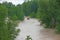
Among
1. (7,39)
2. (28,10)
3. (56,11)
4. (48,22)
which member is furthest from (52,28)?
(28,10)

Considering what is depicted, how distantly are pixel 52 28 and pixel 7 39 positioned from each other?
20.4 meters

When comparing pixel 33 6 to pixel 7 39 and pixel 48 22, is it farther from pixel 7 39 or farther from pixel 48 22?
pixel 7 39

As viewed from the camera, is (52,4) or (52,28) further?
(52,28)

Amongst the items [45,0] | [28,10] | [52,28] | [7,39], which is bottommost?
[7,39]

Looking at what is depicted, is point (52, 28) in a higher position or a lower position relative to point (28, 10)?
lower

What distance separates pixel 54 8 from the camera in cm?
2766

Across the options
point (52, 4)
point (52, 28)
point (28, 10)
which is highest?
point (28, 10)

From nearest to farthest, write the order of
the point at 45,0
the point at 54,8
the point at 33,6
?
the point at 54,8
the point at 45,0
the point at 33,6

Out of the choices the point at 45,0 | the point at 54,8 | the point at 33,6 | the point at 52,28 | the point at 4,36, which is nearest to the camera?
the point at 4,36

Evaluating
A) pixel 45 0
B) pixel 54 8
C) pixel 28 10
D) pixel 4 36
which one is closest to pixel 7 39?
pixel 4 36

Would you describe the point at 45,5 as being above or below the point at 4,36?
above

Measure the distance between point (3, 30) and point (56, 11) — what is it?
1866 cm

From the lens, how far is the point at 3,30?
9.73 meters

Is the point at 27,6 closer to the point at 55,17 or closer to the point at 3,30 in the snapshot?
the point at 55,17
